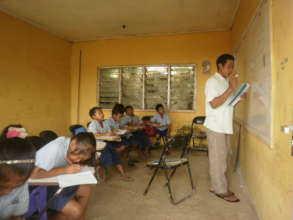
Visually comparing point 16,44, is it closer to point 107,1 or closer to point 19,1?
point 19,1

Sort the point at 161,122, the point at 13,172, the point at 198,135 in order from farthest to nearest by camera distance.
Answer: the point at 161,122 < the point at 198,135 < the point at 13,172

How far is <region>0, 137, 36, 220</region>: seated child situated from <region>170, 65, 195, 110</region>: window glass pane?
4542 millimetres

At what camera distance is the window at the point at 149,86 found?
5.30 m

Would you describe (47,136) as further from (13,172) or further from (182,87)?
(182,87)

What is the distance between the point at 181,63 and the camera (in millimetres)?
5270

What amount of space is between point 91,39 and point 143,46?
1517 mm

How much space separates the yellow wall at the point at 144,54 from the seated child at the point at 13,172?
450 cm

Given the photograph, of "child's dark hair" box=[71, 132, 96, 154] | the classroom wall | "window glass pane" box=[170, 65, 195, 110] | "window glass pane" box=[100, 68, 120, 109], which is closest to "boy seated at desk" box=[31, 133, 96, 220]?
"child's dark hair" box=[71, 132, 96, 154]

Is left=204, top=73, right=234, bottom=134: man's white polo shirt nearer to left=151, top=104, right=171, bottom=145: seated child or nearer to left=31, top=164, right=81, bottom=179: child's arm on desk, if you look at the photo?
left=31, top=164, right=81, bottom=179: child's arm on desk

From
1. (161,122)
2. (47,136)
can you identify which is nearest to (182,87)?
(161,122)

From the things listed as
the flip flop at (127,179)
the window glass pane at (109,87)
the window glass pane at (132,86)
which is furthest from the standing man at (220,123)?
the window glass pane at (109,87)

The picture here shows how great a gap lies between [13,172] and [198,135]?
4.16m

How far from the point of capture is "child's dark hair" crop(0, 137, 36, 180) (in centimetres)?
94

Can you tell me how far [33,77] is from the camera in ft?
15.9
